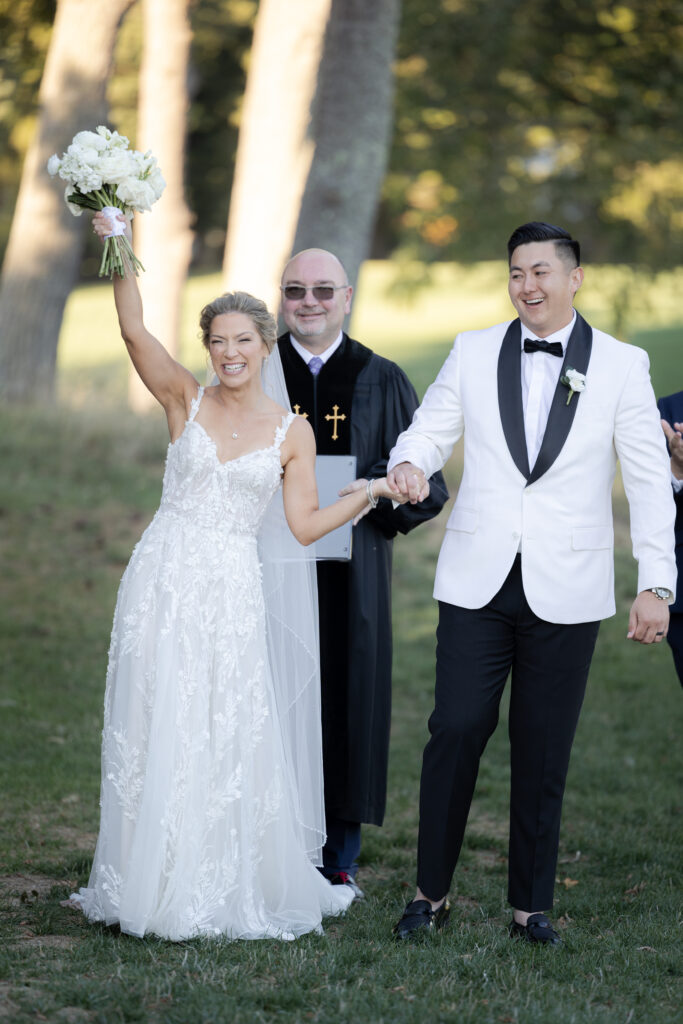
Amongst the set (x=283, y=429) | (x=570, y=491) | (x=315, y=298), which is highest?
(x=315, y=298)

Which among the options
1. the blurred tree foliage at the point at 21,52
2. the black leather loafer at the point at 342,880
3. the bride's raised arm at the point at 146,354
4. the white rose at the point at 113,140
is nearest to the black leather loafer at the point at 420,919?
the black leather loafer at the point at 342,880

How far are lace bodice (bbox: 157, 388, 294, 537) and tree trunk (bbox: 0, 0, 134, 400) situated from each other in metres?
9.54

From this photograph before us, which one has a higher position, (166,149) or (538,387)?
(166,149)

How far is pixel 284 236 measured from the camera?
1223cm

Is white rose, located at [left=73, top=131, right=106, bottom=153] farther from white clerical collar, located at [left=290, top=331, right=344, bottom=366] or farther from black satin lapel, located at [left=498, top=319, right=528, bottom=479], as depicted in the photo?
black satin lapel, located at [left=498, top=319, right=528, bottom=479]

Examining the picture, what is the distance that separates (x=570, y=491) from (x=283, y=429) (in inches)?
44.9

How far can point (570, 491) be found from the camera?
444 centimetres

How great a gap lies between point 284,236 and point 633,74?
716cm

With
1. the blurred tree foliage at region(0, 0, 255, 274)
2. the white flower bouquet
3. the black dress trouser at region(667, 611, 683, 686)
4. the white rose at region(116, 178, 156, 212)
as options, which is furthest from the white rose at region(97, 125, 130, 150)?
the blurred tree foliage at region(0, 0, 255, 274)

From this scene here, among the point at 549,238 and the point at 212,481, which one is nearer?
the point at 549,238

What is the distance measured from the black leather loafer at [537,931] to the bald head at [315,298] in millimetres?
2536

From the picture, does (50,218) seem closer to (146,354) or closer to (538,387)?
(146,354)

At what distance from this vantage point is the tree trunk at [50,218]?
13.5 metres

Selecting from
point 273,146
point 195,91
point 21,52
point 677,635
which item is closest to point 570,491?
point 677,635
